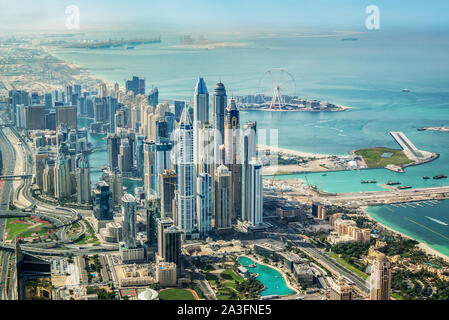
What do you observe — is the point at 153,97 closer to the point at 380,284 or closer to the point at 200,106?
the point at 200,106

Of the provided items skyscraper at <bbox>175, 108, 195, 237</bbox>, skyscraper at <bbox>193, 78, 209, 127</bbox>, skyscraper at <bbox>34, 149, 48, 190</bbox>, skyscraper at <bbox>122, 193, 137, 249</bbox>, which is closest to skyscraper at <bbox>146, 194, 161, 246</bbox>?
skyscraper at <bbox>122, 193, 137, 249</bbox>

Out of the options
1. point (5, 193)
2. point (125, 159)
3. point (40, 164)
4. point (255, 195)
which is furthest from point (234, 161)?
point (40, 164)

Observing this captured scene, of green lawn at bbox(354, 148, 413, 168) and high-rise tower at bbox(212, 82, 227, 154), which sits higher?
high-rise tower at bbox(212, 82, 227, 154)

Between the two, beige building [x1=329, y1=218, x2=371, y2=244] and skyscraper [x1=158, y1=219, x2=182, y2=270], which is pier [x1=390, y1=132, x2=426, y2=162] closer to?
beige building [x1=329, y1=218, x2=371, y2=244]

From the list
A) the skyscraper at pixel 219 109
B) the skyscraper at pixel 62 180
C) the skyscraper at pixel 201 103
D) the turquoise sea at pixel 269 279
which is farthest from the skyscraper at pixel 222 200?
the skyscraper at pixel 62 180
